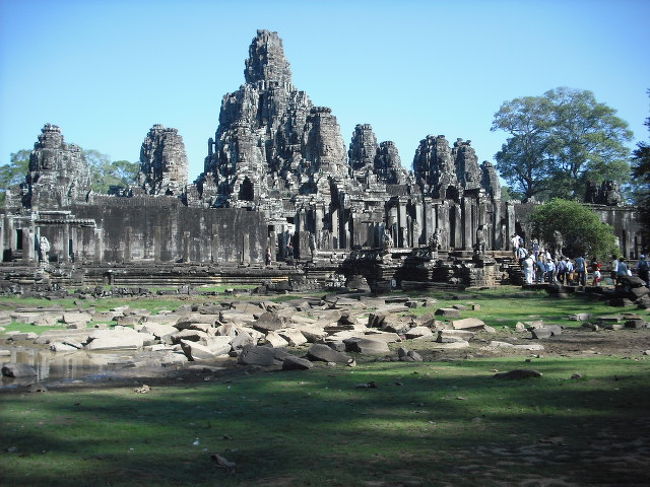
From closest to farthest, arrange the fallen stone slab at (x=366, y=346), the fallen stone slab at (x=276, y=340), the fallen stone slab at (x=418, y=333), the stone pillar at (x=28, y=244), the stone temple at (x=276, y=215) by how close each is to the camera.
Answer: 1. the fallen stone slab at (x=366, y=346)
2. the fallen stone slab at (x=276, y=340)
3. the fallen stone slab at (x=418, y=333)
4. the stone temple at (x=276, y=215)
5. the stone pillar at (x=28, y=244)

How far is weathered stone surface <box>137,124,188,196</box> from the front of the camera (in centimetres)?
7162

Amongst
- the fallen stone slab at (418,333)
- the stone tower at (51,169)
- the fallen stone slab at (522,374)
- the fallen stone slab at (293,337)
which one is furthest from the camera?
the stone tower at (51,169)

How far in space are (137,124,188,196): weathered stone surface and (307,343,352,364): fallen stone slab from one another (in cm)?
6100

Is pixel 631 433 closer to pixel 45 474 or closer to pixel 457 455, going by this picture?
pixel 457 455

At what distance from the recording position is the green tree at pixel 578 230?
42.9 meters

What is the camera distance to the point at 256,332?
45.6 ft

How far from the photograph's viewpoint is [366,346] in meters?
11.2

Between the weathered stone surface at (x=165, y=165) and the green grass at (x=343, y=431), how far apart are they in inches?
2499

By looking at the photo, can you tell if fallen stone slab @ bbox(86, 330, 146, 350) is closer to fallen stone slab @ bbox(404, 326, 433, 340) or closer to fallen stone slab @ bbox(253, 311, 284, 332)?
fallen stone slab @ bbox(253, 311, 284, 332)

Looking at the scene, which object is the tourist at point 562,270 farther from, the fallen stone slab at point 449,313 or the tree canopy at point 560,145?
the tree canopy at point 560,145

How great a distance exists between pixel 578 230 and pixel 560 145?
36.7 m

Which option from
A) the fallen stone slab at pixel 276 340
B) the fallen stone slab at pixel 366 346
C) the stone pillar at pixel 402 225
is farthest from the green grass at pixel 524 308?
the stone pillar at pixel 402 225

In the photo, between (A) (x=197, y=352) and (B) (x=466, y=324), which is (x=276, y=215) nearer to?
(B) (x=466, y=324)

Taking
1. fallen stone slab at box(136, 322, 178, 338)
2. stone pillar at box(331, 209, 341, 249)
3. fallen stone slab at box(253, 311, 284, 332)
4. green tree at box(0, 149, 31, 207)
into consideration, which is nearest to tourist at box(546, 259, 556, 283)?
fallen stone slab at box(253, 311, 284, 332)
